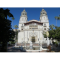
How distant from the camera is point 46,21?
2970cm

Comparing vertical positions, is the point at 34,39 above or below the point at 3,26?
below

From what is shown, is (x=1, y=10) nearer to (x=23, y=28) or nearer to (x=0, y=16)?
(x=0, y=16)

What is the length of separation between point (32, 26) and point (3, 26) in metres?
21.2

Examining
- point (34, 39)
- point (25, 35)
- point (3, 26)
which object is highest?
point (3, 26)

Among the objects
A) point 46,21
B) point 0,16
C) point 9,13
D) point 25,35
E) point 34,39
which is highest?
point 46,21

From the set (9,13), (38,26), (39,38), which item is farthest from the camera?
(38,26)
